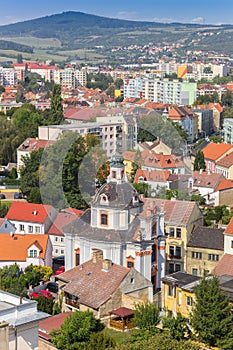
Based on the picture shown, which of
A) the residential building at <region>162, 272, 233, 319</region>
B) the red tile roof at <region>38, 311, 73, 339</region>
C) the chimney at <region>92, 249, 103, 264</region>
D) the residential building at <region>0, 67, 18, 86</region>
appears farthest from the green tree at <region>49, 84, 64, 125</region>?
the residential building at <region>0, 67, 18, 86</region>

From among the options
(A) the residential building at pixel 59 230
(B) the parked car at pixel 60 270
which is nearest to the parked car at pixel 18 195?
(A) the residential building at pixel 59 230

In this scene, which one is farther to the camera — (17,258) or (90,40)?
(90,40)

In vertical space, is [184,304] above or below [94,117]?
below

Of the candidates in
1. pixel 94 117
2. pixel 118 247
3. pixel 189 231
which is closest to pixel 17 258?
pixel 118 247

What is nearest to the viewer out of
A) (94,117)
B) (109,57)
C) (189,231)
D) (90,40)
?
(189,231)

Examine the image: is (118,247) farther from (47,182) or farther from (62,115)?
(62,115)

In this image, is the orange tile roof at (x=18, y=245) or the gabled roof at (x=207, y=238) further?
the orange tile roof at (x=18, y=245)

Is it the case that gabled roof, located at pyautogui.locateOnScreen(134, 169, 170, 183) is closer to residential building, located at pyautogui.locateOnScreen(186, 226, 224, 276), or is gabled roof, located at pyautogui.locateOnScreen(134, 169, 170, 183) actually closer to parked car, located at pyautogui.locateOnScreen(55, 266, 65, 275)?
parked car, located at pyautogui.locateOnScreen(55, 266, 65, 275)

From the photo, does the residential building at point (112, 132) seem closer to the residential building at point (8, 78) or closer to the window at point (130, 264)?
the window at point (130, 264)
